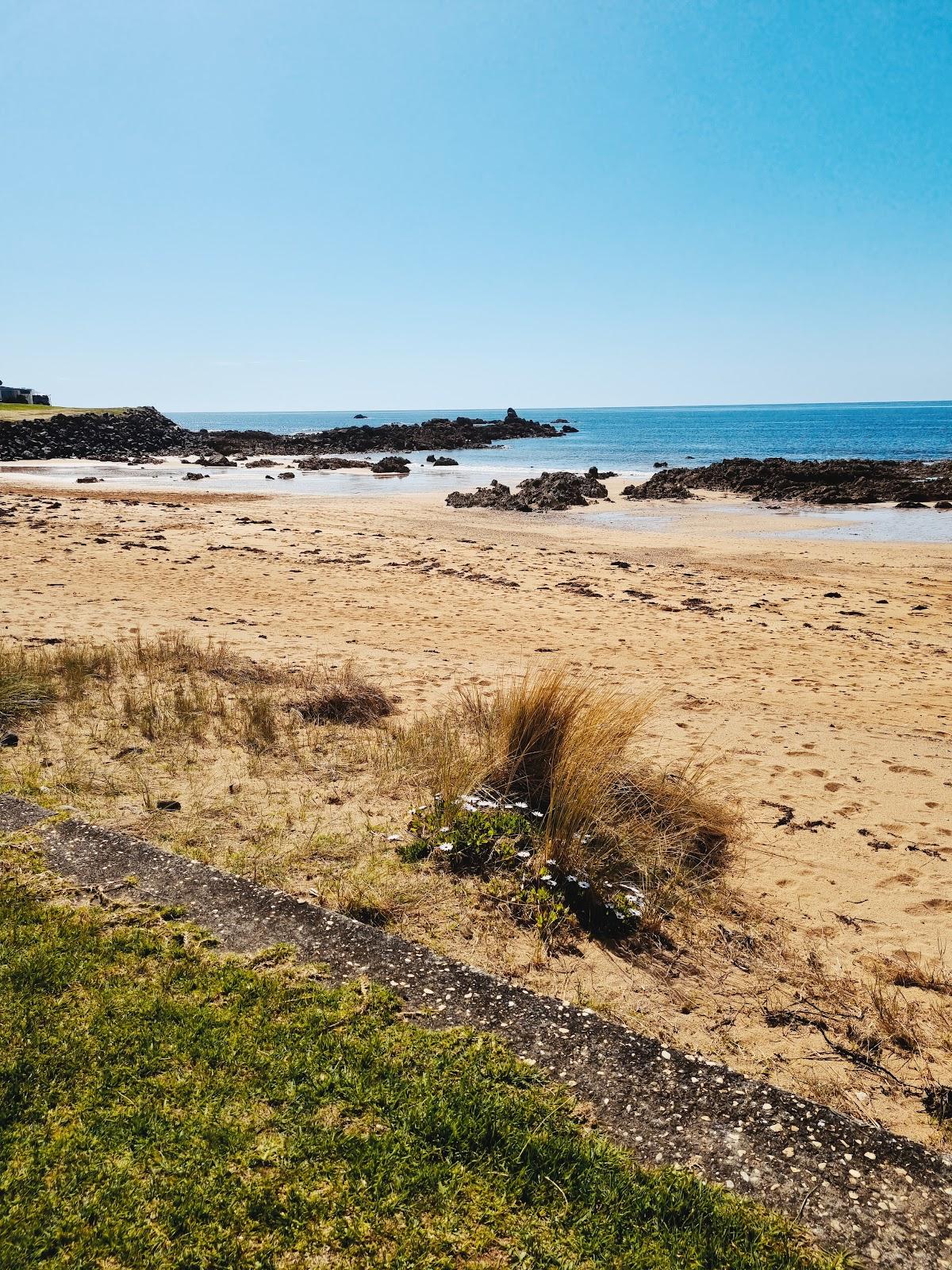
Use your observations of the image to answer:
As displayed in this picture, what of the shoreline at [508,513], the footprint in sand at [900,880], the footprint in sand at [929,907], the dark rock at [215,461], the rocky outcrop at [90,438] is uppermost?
the rocky outcrop at [90,438]

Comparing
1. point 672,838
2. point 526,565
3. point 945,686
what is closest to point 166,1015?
point 672,838

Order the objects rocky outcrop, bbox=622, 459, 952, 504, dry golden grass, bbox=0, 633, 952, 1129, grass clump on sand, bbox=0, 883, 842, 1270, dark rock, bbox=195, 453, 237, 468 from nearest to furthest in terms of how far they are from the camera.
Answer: grass clump on sand, bbox=0, 883, 842, 1270
dry golden grass, bbox=0, 633, 952, 1129
rocky outcrop, bbox=622, 459, 952, 504
dark rock, bbox=195, 453, 237, 468

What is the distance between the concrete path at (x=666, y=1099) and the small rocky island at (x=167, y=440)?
1740 inches

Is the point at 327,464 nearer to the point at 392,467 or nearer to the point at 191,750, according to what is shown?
the point at 392,467

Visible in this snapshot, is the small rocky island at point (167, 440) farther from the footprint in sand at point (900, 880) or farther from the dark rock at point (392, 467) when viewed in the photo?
→ the footprint in sand at point (900, 880)

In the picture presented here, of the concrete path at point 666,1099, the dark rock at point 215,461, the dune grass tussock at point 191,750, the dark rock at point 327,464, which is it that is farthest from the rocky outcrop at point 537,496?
the concrete path at point 666,1099

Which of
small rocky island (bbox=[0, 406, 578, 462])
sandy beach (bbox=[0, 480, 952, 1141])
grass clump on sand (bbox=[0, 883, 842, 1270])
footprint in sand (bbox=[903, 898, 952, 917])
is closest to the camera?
grass clump on sand (bbox=[0, 883, 842, 1270])

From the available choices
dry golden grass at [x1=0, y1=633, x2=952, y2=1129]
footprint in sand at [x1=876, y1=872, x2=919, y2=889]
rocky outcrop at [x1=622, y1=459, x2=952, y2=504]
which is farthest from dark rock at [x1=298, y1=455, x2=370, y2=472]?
footprint in sand at [x1=876, y1=872, x2=919, y2=889]

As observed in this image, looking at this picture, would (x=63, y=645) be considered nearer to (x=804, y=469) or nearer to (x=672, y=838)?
(x=672, y=838)

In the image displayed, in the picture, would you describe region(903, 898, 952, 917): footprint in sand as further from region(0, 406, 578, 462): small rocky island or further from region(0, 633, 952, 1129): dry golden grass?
region(0, 406, 578, 462): small rocky island

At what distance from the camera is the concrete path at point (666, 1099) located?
2133 mm

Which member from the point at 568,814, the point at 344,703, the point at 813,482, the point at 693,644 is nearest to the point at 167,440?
the point at 813,482

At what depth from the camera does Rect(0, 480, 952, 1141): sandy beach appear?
3.54 m

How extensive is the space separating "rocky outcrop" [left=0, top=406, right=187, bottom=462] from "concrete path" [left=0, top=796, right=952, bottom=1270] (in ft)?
145
